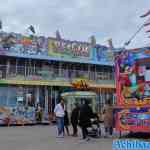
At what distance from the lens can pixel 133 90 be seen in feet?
44.5

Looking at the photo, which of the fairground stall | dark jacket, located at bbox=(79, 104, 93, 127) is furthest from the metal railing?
the fairground stall

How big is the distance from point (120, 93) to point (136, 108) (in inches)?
32.3

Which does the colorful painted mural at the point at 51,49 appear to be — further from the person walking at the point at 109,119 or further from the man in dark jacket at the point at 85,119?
the man in dark jacket at the point at 85,119

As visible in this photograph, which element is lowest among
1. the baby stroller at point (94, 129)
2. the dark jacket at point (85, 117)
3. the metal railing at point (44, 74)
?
the baby stroller at point (94, 129)

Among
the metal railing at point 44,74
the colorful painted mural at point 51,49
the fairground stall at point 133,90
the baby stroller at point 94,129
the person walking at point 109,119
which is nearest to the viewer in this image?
the fairground stall at point 133,90

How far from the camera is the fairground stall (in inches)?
523

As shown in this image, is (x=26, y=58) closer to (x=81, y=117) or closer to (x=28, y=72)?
(x=28, y=72)

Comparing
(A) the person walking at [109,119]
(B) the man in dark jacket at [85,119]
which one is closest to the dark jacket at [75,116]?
(A) the person walking at [109,119]

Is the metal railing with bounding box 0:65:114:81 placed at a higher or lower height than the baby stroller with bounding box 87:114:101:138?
higher

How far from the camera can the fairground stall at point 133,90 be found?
523 inches

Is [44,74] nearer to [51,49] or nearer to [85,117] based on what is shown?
[51,49]

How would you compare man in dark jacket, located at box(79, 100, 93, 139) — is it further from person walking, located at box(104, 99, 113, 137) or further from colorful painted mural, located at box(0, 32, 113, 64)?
colorful painted mural, located at box(0, 32, 113, 64)

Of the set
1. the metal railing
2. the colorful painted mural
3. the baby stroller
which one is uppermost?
the colorful painted mural

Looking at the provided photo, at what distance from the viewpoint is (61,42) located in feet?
119
